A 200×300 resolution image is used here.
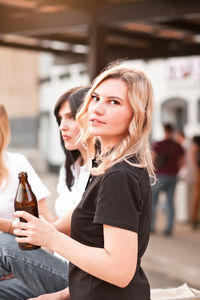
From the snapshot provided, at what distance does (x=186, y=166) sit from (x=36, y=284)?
5.31 metres

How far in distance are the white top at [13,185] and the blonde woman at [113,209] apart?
578 millimetres

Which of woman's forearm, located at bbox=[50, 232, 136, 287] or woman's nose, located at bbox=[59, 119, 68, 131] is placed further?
woman's nose, located at bbox=[59, 119, 68, 131]

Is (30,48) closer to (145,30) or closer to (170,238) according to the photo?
(145,30)

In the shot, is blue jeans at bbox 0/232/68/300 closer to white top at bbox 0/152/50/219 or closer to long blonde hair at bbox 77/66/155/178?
white top at bbox 0/152/50/219

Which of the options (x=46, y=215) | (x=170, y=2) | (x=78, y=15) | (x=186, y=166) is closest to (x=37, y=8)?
(x=78, y=15)

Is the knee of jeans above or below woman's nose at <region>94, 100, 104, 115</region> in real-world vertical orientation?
below

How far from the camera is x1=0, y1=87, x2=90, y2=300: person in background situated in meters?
1.72

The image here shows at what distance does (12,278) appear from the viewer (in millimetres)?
1957

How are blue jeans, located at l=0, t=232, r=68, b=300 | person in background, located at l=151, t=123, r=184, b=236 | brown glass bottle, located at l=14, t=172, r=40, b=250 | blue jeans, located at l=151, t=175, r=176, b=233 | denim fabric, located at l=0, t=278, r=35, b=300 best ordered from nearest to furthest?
brown glass bottle, located at l=14, t=172, r=40, b=250 < blue jeans, located at l=0, t=232, r=68, b=300 < denim fabric, located at l=0, t=278, r=35, b=300 < person in background, located at l=151, t=123, r=184, b=236 < blue jeans, located at l=151, t=175, r=176, b=233

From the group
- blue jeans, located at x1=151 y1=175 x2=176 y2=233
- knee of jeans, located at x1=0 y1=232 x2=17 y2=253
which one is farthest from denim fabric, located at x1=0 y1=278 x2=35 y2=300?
blue jeans, located at x1=151 y1=175 x2=176 y2=233

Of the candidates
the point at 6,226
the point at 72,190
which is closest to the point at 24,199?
the point at 6,226

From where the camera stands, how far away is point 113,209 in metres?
1.19

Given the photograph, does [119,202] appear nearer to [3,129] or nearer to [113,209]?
[113,209]

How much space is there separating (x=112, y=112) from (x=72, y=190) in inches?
27.2
